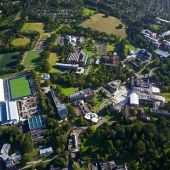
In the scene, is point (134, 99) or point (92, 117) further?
point (134, 99)

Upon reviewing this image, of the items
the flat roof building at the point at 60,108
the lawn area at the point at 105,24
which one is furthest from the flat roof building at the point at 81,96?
the lawn area at the point at 105,24

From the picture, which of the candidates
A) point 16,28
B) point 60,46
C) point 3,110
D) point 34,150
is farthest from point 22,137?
point 16,28

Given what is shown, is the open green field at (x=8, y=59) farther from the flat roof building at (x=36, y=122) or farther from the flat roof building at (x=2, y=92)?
the flat roof building at (x=36, y=122)

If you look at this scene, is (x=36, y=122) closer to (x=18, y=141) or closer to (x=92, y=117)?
(x=18, y=141)

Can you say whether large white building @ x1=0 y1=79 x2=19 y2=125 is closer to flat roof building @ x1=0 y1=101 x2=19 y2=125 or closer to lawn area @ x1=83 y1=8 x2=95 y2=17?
flat roof building @ x1=0 y1=101 x2=19 y2=125

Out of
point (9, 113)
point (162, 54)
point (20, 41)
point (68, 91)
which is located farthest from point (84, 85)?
point (20, 41)
